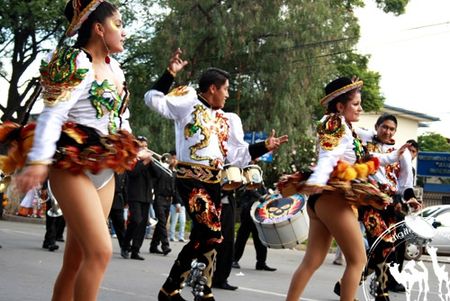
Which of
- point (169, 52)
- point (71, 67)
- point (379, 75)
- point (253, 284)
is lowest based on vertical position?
point (253, 284)

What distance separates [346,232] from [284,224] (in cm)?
568

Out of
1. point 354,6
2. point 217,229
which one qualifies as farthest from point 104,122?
point 354,6

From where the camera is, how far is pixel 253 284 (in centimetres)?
1112

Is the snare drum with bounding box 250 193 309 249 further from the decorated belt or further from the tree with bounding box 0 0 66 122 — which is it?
the tree with bounding box 0 0 66 122

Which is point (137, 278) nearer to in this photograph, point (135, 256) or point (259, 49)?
point (135, 256)

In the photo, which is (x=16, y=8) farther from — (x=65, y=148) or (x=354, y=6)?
(x=65, y=148)

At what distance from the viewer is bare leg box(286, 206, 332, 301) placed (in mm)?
7312

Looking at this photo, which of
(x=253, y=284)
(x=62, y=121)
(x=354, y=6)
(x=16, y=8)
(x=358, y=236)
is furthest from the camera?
(x=354, y=6)

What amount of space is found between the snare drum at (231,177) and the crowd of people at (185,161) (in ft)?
0.82

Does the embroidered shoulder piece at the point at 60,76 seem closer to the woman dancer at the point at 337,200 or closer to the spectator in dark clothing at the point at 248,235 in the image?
the woman dancer at the point at 337,200

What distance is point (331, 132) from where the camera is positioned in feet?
23.9

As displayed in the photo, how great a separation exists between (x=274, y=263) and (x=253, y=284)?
14.1ft

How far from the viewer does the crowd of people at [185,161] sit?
200 inches

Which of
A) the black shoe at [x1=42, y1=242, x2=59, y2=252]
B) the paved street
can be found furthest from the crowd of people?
the black shoe at [x1=42, y1=242, x2=59, y2=252]
